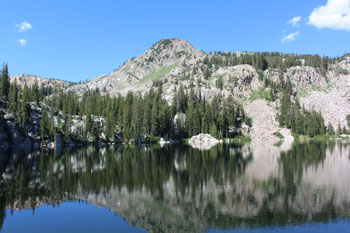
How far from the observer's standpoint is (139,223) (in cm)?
2464

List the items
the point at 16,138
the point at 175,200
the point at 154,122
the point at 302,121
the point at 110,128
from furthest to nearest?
the point at 302,121
the point at 154,122
the point at 110,128
the point at 16,138
the point at 175,200

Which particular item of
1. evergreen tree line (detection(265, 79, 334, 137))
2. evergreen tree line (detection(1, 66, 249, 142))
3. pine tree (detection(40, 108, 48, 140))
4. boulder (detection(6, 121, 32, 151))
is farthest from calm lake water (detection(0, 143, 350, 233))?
evergreen tree line (detection(265, 79, 334, 137))

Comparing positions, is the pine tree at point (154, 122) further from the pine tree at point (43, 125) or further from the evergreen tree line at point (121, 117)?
the pine tree at point (43, 125)

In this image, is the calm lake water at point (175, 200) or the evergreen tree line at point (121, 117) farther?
the evergreen tree line at point (121, 117)

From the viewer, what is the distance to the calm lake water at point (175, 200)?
79.0 ft

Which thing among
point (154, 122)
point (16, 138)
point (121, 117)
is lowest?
point (16, 138)

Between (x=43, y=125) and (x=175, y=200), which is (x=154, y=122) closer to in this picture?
(x=43, y=125)

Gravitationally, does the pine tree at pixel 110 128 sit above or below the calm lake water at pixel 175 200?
above

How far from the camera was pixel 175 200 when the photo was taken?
3148cm

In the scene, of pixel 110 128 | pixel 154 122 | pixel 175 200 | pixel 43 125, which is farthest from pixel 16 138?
pixel 175 200

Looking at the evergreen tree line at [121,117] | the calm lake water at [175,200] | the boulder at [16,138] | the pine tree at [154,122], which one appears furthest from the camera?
the pine tree at [154,122]

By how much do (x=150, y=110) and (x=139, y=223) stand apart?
127912mm

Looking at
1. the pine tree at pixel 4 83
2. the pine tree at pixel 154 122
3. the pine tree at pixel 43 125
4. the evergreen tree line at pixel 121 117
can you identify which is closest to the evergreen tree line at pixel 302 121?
the evergreen tree line at pixel 121 117

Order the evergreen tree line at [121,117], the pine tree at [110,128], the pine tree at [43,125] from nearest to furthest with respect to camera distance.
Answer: the pine tree at [43,125] → the evergreen tree line at [121,117] → the pine tree at [110,128]
